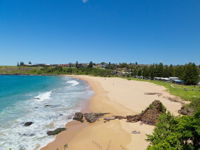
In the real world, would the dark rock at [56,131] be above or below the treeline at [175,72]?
below

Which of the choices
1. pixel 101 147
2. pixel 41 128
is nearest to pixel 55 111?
pixel 41 128

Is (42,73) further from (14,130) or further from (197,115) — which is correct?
(197,115)

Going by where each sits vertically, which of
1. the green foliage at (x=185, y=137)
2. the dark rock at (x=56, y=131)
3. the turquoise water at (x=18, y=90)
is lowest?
the turquoise water at (x=18, y=90)

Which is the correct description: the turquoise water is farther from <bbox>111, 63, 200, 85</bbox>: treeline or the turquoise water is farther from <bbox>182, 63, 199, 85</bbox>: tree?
<bbox>182, 63, 199, 85</bbox>: tree

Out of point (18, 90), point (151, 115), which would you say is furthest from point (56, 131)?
point (18, 90)

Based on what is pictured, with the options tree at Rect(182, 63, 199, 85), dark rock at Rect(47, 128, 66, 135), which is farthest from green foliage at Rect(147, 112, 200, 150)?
tree at Rect(182, 63, 199, 85)

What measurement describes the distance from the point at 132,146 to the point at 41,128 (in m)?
9.74

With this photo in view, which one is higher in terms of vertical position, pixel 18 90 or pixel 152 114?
pixel 152 114

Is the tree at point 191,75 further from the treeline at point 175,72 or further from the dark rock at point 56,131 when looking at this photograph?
the dark rock at point 56,131

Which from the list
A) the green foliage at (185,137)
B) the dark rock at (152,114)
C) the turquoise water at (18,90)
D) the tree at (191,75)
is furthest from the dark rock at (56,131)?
the tree at (191,75)

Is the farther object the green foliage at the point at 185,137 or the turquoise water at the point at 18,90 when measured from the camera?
the turquoise water at the point at 18,90

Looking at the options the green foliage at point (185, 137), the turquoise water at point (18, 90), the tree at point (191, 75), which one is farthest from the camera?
the tree at point (191, 75)

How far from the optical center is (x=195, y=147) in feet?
22.6

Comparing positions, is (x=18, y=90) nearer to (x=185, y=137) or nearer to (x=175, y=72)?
(x=185, y=137)
